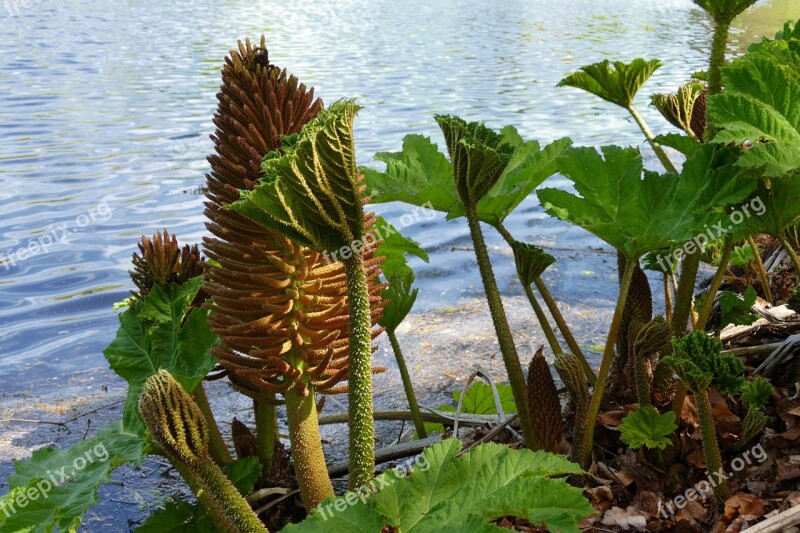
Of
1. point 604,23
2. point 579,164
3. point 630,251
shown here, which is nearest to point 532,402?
point 630,251

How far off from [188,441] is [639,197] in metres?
1.16

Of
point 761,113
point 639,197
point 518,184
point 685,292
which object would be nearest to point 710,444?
point 685,292

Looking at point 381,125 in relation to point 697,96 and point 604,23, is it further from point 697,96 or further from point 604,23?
point 604,23

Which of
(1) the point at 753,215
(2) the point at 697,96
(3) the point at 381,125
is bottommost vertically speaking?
(3) the point at 381,125

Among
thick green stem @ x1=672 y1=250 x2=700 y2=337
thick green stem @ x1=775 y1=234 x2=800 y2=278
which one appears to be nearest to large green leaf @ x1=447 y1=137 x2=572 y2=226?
thick green stem @ x1=672 y1=250 x2=700 y2=337

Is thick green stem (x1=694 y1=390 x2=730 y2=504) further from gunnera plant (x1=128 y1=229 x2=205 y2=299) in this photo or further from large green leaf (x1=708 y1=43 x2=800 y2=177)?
gunnera plant (x1=128 y1=229 x2=205 y2=299)

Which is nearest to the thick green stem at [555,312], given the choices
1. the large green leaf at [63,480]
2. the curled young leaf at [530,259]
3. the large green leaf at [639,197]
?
the curled young leaf at [530,259]

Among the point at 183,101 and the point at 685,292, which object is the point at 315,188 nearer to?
the point at 685,292

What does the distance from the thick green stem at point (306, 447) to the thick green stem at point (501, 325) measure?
1.46 ft

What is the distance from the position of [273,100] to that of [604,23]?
1702 centimetres

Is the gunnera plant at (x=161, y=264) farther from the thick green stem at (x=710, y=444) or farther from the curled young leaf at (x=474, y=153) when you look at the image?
the thick green stem at (x=710, y=444)

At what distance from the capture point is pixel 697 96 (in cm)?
271

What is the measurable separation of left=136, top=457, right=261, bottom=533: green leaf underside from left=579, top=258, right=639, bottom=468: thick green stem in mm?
781

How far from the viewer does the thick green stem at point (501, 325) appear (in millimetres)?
1839
